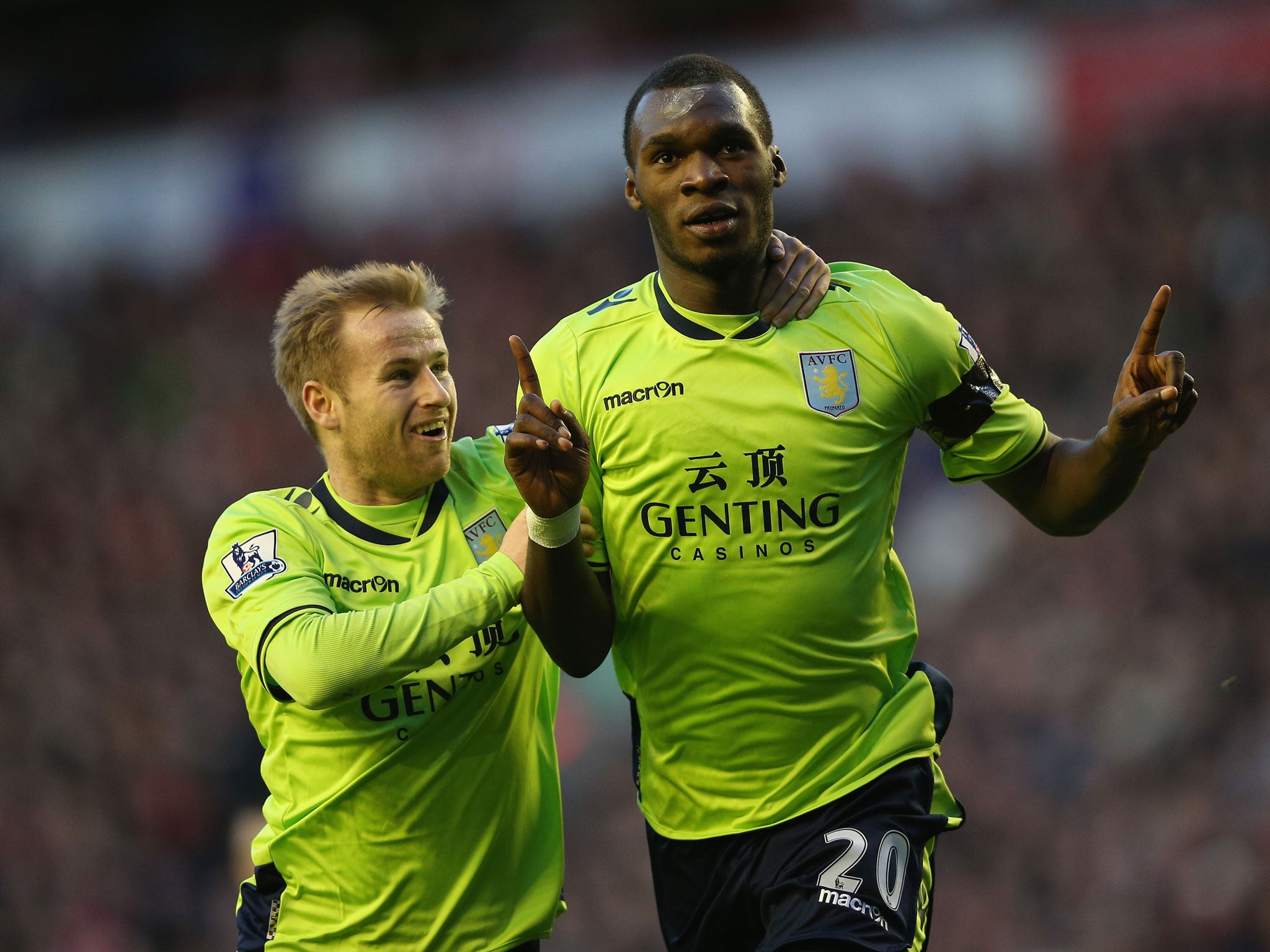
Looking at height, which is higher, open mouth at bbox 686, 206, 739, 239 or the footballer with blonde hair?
open mouth at bbox 686, 206, 739, 239

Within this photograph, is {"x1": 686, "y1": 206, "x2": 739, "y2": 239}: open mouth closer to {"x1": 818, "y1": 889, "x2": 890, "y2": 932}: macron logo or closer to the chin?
Result: the chin

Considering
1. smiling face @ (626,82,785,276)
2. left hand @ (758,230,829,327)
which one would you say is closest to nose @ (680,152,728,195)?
smiling face @ (626,82,785,276)

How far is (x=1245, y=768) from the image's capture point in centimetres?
897

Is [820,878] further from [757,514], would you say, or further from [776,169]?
[776,169]

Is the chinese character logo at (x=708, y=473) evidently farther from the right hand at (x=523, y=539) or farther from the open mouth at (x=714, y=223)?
the open mouth at (x=714, y=223)

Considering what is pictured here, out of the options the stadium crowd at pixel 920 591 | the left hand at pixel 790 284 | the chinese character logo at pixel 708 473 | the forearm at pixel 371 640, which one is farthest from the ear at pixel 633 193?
the stadium crowd at pixel 920 591

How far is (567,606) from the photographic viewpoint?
370 centimetres

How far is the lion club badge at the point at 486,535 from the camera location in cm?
397

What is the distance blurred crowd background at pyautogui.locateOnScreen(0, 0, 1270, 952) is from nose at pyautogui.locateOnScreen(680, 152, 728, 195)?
12.7 feet

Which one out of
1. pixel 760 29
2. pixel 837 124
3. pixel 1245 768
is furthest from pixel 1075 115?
pixel 1245 768

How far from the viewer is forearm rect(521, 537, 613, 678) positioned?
3648mm

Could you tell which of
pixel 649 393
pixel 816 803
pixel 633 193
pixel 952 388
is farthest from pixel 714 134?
pixel 816 803

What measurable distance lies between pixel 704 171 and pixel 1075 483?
1252mm

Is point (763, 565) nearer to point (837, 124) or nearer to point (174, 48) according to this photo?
point (837, 124)
